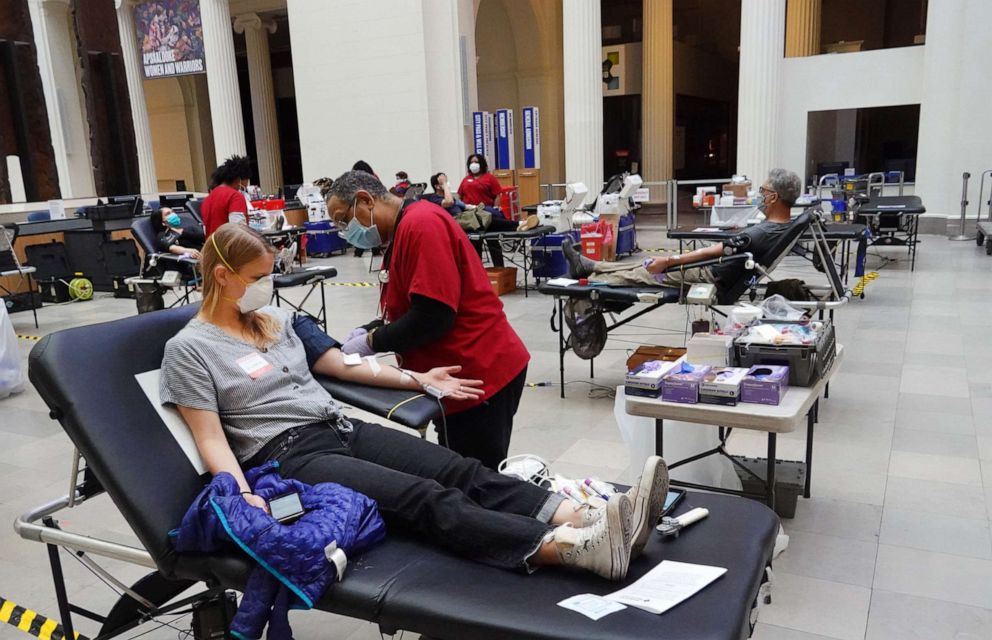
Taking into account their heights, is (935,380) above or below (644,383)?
below

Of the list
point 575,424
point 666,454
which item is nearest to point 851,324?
point 575,424

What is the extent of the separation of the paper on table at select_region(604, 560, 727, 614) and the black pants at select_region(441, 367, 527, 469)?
40.4 inches

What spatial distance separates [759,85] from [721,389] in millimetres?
12086

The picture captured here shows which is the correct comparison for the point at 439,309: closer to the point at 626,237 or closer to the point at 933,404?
the point at 933,404

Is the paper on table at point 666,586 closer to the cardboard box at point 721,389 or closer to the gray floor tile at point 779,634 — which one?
the gray floor tile at point 779,634

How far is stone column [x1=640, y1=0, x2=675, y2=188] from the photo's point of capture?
64.4 feet

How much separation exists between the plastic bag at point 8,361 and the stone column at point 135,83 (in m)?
15.5

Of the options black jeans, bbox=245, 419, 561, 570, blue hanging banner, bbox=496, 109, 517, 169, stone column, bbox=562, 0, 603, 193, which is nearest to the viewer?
black jeans, bbox=245, 419, 561, 570

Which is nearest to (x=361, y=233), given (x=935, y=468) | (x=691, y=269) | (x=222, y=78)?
(x=691, y=269)

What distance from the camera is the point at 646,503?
183cm

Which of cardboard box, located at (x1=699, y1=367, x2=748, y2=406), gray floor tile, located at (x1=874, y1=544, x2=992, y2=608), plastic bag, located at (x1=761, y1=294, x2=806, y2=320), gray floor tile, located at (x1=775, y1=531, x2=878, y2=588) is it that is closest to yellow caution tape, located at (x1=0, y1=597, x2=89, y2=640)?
cardboard box, located at (x1=699, y1=367, x2=748, y2=406)

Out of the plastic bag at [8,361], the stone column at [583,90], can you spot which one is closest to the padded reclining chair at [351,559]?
the plastic bag at [8,361]

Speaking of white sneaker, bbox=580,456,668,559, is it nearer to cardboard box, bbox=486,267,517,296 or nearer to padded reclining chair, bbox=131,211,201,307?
padded reclining chair, bbox=131,211,201,307

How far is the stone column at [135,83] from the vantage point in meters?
19.3
